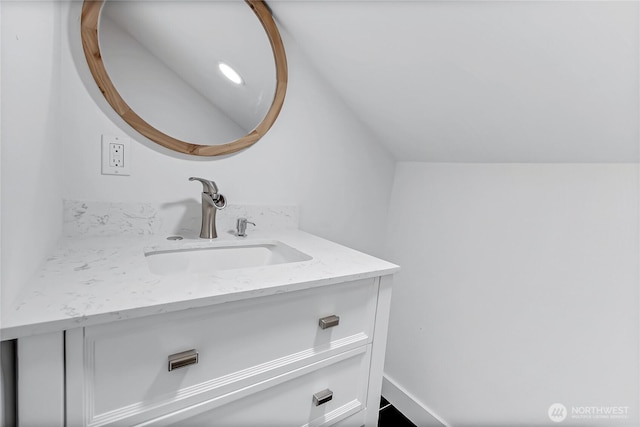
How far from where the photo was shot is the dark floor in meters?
1.44

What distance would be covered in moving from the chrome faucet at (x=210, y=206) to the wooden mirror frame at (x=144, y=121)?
15 cm

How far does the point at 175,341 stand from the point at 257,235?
604 millimetres

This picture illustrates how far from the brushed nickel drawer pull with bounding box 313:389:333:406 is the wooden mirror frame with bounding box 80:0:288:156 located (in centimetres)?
83

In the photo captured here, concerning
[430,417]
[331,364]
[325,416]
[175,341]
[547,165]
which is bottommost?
[430,417]

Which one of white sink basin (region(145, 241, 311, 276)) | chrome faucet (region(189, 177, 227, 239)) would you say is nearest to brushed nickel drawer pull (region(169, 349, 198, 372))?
white sink basin (region(145, 241, 311, 276))

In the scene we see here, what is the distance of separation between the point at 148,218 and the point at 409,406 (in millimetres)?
A: 1404

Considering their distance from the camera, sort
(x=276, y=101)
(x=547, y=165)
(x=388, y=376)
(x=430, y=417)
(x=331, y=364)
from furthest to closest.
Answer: (x=388, y=376) < (x=430, y=417) < (x=276, y=101) < (x=547, y=165) < (x=331, y=364)

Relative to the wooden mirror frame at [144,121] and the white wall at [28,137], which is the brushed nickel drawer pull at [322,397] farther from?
the wooden mirror frame at [144,121]

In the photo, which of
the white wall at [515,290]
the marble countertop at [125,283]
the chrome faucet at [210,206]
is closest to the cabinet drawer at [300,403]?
the marble countertop at [125,283]

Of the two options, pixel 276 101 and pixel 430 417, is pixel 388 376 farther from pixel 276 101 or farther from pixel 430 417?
pixel 276 101

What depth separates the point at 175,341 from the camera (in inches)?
23.0

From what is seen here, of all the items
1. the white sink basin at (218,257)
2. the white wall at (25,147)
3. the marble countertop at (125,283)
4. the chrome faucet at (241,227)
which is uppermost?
the white wall at (25,147)

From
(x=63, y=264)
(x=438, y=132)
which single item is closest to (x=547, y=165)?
(x=438, y=132)

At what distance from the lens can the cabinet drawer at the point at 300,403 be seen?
0.64 m
